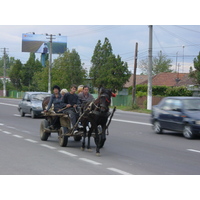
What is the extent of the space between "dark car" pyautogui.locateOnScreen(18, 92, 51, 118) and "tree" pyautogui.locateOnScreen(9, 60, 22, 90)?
7249 cm

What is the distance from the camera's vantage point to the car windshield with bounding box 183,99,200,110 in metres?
16.1

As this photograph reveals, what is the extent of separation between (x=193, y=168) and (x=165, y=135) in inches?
293

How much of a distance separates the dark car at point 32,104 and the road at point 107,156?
874 cm

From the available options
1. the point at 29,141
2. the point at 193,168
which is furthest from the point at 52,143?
the point at 193,168

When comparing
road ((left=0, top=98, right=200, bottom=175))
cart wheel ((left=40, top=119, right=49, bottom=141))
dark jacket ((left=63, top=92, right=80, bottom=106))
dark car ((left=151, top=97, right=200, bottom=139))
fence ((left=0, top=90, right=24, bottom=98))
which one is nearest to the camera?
road ((left=0, top=98, right=200, bottom=175))

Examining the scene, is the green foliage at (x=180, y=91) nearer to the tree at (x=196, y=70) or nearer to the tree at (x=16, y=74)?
the tree at (x=196, y=70)

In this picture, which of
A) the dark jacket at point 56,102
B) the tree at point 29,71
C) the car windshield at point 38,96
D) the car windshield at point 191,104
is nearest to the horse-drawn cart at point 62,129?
the dark jacket at point 56,102

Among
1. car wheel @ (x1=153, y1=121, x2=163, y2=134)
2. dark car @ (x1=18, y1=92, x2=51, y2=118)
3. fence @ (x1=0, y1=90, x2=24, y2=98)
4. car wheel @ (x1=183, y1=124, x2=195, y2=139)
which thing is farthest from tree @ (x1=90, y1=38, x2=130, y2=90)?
car wheel @ (x1=183, y1=124, x2=195, y2=139)

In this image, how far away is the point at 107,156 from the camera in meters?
11.1

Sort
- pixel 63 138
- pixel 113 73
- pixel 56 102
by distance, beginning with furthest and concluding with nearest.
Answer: pixel 113 73 < pixel 56 102 < pixel 63 138

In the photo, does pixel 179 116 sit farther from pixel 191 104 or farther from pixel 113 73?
pixel 113 73

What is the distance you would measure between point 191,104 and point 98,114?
6.53 m

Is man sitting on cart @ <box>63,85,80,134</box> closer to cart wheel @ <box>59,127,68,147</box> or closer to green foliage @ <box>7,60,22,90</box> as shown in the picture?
cart wheel @ <box>59,127,68,147</box>

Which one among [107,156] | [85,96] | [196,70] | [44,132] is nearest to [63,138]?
[85,96]
